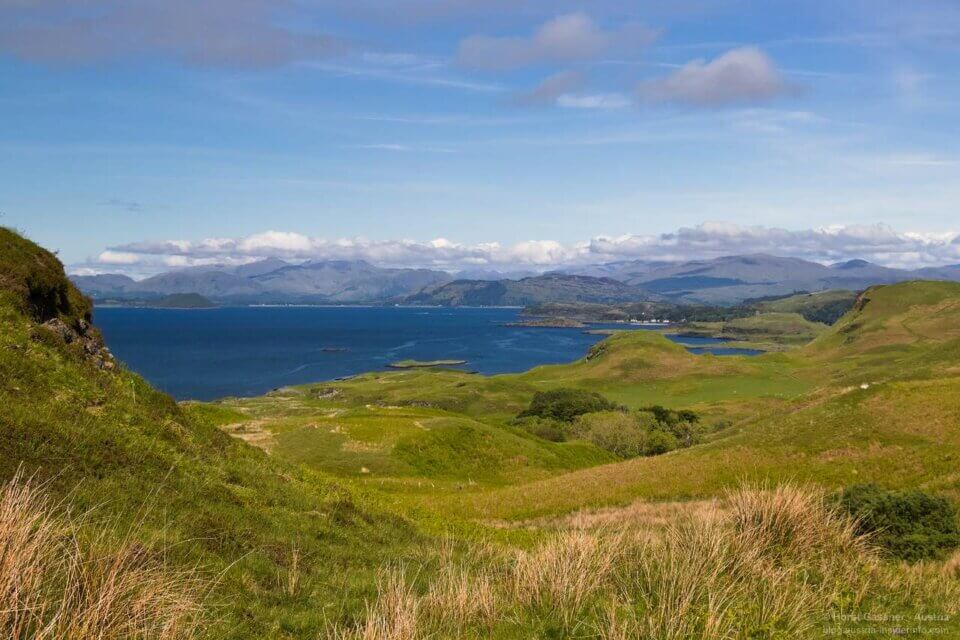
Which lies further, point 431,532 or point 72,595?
point 431,532

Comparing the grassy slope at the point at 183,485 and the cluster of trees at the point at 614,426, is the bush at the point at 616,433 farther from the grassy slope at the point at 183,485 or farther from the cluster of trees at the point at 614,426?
the grassy slope at the point at 183,485

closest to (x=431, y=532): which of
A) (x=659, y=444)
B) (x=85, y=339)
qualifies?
(x=85, y=339)

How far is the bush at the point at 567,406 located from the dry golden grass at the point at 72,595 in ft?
327

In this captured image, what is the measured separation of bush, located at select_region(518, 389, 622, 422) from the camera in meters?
108

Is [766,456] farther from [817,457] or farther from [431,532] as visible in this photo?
[431,532]

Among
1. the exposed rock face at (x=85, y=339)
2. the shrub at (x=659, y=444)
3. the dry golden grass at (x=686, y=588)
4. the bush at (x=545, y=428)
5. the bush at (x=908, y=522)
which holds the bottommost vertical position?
the shrub at (x=659, y=444)

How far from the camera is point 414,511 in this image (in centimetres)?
2764

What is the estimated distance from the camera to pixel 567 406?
A: 11025cm

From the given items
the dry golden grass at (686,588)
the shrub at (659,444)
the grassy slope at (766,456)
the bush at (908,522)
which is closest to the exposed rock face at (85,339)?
the dry golden grass at (686,588)

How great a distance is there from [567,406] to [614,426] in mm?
23725

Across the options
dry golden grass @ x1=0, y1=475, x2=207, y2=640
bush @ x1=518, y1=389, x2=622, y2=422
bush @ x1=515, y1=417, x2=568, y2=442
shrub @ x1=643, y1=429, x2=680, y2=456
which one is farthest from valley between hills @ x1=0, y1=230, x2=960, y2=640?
bush @ x1=518, y1=389, x2=622, y2=422

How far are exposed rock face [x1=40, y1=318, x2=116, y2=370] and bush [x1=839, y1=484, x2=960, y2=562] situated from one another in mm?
23451

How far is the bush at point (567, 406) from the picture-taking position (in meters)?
108

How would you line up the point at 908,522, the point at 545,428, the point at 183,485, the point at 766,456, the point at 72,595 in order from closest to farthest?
the point at 72,595, the point at 183,485, the point at 908,522, the point at 766,456, the point at 545,428
